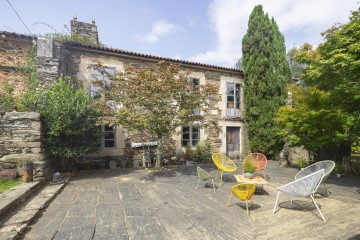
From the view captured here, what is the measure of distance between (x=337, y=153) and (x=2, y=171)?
11.8 m

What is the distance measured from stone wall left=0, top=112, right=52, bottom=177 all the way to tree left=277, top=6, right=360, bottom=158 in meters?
8.39

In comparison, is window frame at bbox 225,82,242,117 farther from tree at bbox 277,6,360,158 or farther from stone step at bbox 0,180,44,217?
stone step at bbox 0,180,44,217

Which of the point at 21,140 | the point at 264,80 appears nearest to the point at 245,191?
the point at 21,140

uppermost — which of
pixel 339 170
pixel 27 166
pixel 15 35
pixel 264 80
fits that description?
pixel 15 35

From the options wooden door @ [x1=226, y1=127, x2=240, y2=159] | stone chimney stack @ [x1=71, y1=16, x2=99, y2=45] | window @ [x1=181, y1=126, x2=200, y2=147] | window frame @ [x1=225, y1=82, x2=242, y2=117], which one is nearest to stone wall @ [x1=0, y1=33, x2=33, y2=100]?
stone chimney stack @ [x1=71, y1=16, x2=99, y2=45]

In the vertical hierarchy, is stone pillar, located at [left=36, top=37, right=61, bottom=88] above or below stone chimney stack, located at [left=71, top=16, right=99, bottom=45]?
below

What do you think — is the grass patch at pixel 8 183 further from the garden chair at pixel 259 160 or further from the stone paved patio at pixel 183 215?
the garden chair at pixel 259 160

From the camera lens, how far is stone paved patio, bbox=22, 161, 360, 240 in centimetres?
321

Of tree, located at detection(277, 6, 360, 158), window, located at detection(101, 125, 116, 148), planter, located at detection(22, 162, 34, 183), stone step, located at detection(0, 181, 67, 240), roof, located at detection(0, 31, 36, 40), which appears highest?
roof, located at detection(0, 31, 36, 40)

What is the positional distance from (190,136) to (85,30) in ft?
27.1

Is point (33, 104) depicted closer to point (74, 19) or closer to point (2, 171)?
point (2, 171)

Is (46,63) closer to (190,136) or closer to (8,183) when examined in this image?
(8,183)

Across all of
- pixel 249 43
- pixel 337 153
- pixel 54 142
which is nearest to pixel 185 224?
pixel 54 142

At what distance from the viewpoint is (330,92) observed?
222 inches
